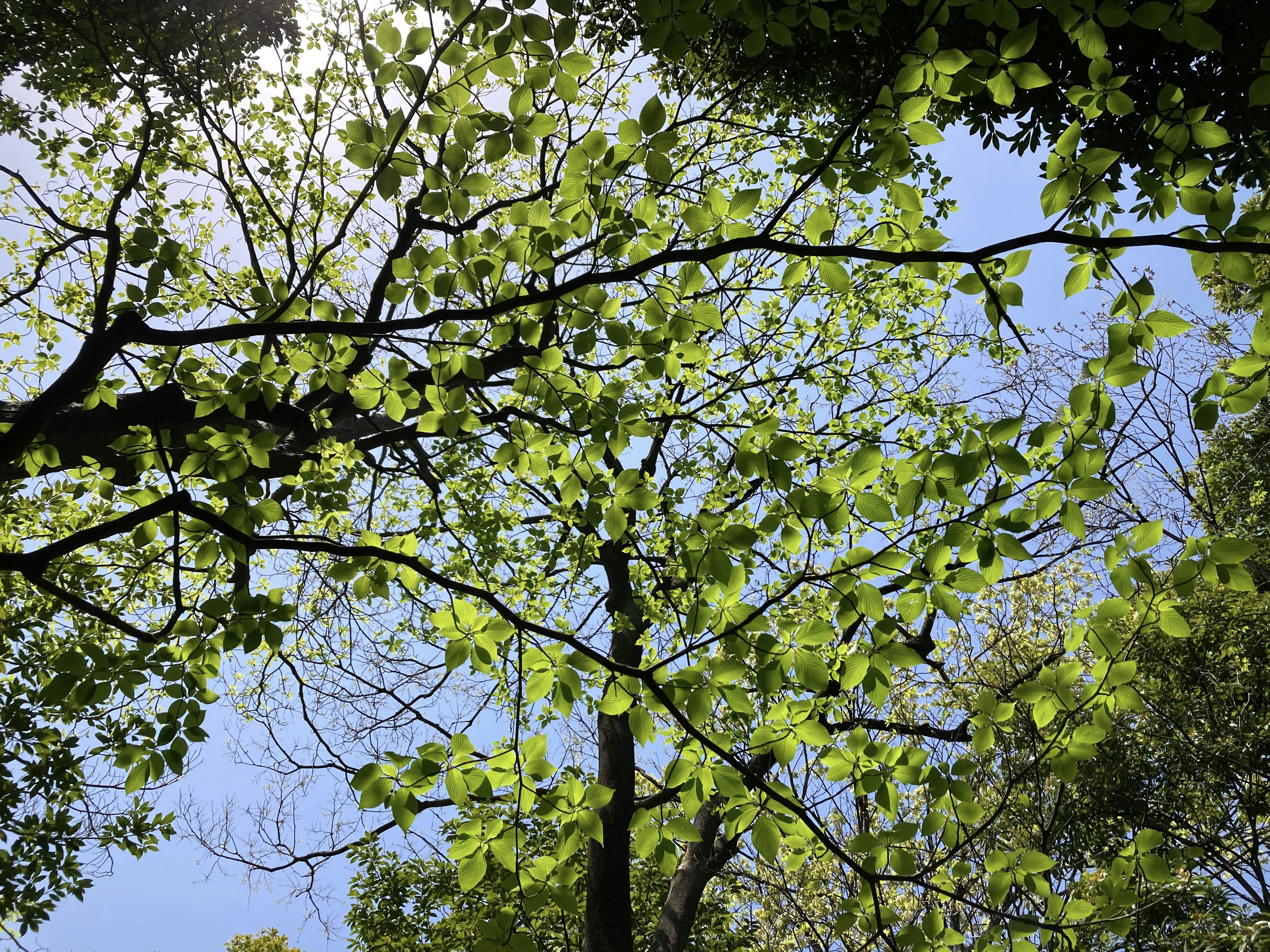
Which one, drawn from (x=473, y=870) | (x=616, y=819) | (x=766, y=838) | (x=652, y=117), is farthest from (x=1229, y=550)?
(x=616, y=819)

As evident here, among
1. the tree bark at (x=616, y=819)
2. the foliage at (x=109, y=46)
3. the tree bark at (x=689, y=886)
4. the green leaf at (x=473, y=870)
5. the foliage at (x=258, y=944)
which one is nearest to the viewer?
the green leaf at (x=473, y=870)

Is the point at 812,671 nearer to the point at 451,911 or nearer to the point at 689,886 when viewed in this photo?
the point at 689,886

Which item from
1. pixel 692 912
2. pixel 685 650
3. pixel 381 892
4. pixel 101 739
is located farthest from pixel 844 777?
pixel 381 892

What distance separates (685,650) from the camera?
2094mm

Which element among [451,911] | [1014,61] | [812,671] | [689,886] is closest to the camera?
[812,671]

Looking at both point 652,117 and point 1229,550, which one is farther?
point 652,117

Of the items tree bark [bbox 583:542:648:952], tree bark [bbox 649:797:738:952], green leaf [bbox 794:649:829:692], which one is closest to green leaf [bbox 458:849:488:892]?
green leaf [bbox 794:649:829:692]

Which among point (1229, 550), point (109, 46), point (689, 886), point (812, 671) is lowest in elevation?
point (812, 671)

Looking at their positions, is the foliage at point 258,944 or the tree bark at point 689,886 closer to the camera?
the tree bark at point 689,886

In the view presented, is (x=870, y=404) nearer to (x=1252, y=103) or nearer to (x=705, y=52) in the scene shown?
(x=705, y=52)

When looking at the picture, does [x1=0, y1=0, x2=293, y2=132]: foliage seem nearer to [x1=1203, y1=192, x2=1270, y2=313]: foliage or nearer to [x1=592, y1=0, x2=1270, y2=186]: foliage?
[x1=592, y1=0, x2=1270, y2=186]: foliage

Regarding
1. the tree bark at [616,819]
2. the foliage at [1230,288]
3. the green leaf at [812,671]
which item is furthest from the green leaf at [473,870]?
the foliage at [1230,288]

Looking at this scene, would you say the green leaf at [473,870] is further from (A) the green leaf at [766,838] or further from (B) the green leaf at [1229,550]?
(B) the green leaf at [1229,550]

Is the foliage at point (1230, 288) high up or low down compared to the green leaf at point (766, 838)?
up
